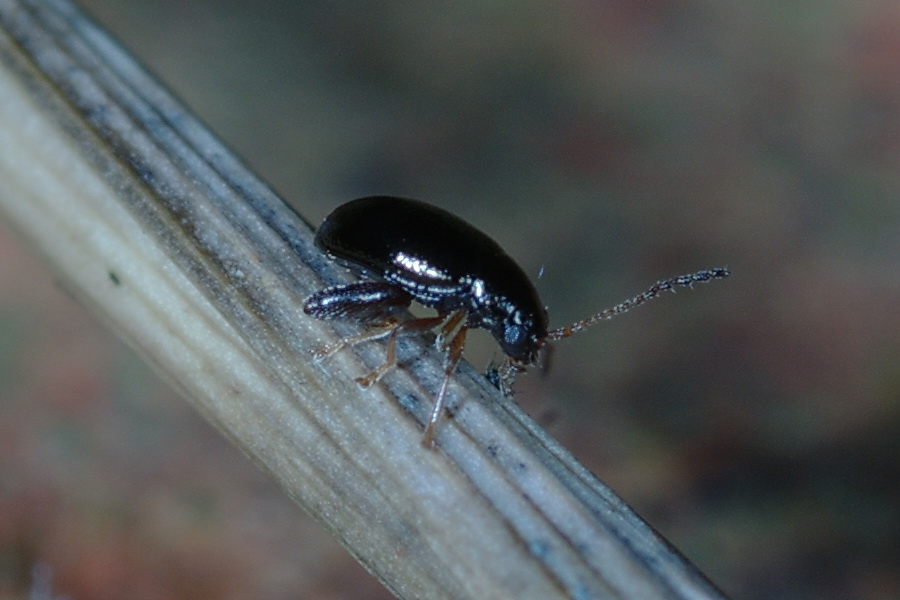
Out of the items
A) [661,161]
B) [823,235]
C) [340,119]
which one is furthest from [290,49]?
[823,235]

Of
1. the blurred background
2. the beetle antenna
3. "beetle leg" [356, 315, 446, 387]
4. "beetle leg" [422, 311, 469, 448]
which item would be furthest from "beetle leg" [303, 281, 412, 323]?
the beetle antenna

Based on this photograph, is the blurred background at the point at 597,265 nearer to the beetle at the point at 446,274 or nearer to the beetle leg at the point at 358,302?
the beetle at the point at 446,274

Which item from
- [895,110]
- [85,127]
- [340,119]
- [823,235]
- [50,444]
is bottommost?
[50,444]

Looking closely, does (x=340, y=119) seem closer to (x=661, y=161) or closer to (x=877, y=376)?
(x=661, y=161)

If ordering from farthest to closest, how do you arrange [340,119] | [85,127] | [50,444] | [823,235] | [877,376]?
[340,119] < [823,235] < [877,376] < [50,444] < [85,127]

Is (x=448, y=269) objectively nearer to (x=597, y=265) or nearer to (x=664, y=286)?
(x=664, y=286)
